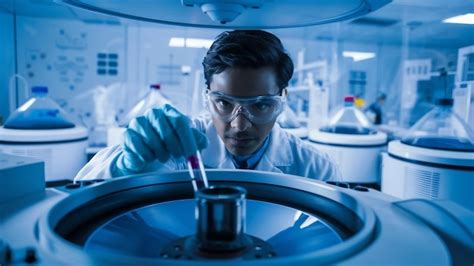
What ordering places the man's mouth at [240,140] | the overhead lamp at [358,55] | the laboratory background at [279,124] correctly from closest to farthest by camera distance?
the laboratory background at [279,124] < the man's mouth at [240,140] < the overhead lamp at [358,55]

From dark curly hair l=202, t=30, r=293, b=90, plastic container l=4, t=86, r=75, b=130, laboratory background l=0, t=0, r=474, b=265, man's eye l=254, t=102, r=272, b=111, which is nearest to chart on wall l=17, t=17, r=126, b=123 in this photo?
laboratory background l=0, t=0, r=474, b=265

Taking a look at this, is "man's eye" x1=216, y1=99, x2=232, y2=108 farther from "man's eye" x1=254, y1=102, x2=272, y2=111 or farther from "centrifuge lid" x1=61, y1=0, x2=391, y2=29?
"centrifuge lid" x1=61, y1=0, x2=391, y2=29

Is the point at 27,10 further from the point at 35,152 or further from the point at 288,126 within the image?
the point at 288,126

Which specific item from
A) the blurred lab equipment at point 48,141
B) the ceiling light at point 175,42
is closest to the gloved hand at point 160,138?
the blurred lab equipment at point 48,141

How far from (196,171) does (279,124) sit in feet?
7.16

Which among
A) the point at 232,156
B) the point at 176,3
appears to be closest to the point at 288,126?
the point at 232,156

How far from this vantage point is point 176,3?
26.1 inches

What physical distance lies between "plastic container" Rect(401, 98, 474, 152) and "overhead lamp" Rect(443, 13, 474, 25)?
783 mm

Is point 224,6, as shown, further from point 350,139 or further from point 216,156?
point 350,139

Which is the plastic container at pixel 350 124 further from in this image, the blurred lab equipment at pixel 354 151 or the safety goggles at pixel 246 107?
the safety goggles at pixel 246 107

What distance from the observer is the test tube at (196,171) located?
25.2 inches

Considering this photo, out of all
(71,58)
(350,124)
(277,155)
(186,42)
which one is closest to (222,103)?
(277,155)

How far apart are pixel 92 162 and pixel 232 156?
0.50 meters

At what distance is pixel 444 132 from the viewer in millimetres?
2330
